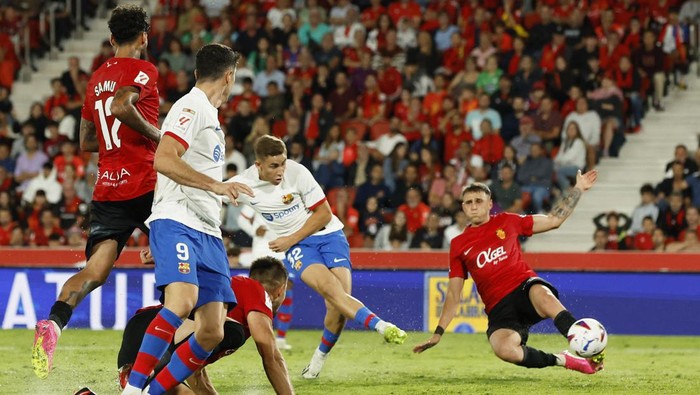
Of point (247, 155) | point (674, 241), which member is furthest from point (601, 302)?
point (247, 155)

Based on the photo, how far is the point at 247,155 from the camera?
64.8 ft

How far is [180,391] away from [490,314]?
308 cm

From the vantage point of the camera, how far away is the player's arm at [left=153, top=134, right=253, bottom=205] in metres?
7.48

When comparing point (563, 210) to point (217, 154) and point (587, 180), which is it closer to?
point (587, 180)

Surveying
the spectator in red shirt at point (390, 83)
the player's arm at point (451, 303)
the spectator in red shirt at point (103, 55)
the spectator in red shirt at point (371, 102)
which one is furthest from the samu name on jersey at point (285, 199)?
the spectator in red shirt at point (103, 55)

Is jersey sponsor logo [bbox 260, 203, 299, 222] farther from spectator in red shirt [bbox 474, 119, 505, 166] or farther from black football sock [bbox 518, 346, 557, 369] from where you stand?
spectator in red shirt [bbox 474, 119, 505, 166]

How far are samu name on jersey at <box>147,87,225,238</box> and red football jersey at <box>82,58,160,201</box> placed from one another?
74 centimetres

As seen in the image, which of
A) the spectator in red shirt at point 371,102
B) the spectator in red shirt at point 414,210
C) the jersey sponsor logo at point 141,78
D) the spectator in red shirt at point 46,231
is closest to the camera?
the jersey sponsor logo at point 141,78

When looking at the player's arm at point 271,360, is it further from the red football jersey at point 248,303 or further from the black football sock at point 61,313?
the black football sock at point 61,313

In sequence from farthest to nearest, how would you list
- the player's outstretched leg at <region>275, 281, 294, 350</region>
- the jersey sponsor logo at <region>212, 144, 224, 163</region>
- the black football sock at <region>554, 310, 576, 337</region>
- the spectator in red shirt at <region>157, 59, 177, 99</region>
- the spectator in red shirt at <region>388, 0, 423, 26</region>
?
the spectator in red shirt at <region>388, 0, 423, 26</region>, the spectator in red shirt at <region>157, 59, 177, 99</region>, the player's outstretched leg at <region>275, 281, 294, 350</region>, the black football sock at <region>554, 310, 576, 337</region>, the jersey sponsor logo at <region>212, 144, 224, 163</region>

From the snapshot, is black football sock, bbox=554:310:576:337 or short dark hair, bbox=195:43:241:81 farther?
black football sock, bbox=554:310:576:337

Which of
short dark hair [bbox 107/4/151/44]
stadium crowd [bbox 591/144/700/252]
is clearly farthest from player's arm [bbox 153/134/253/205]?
stadium crowd [bbox 591/144/700/252]

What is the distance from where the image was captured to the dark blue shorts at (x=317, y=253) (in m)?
11.0

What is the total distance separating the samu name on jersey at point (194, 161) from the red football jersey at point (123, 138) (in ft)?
2.43
